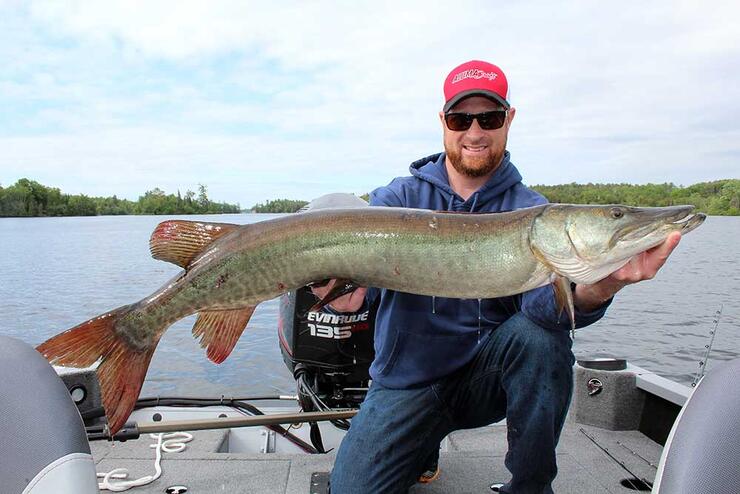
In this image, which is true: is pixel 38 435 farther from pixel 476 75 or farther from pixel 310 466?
pixel 476 75

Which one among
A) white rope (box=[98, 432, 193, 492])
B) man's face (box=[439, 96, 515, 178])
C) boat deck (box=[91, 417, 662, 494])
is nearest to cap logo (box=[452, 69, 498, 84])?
man's face (box=[439, 96, 515, 178])

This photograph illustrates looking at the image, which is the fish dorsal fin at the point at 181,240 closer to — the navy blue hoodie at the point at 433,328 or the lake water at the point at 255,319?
the navy blue hoodie at the point at 433,328

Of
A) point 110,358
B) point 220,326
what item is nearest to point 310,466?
point 220,326

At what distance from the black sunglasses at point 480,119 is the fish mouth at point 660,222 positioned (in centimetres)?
116

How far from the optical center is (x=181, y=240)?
2596mm

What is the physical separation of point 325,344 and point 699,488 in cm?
270

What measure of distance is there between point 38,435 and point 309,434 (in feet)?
8.64

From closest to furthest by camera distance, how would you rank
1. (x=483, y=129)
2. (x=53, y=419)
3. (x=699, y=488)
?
(x=699, y=488) < (x=53, y=419) < (x=483, y=129)

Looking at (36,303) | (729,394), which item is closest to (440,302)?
(729,394)

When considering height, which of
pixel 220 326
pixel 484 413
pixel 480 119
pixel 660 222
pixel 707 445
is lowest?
pixel 484 413

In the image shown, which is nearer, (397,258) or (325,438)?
(397,258)

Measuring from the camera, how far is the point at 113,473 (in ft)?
11.1

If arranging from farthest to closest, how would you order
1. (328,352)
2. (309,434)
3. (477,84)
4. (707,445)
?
(309,434) → (328,352) → (477,84) → (707,445)

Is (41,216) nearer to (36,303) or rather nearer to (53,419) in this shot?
(36,303)
